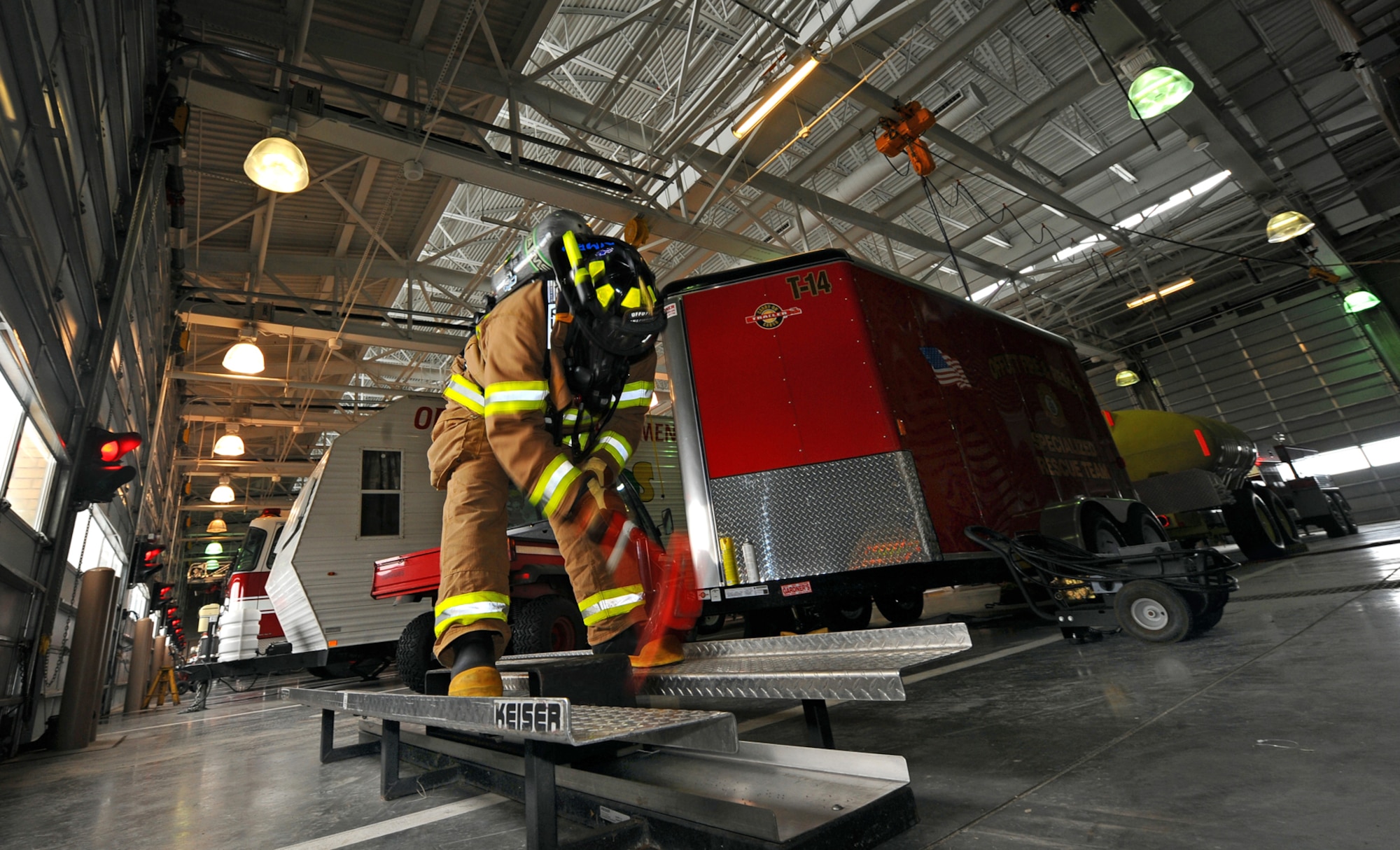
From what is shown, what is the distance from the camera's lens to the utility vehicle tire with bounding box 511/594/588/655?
4.91 m

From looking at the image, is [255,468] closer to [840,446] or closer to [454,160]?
[454,160]

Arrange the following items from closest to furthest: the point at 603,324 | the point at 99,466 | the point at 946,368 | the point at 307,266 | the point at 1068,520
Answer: the point at 603,324
the point at 1068,520
the point at 946,368
the point at 99,466
the point at 307,266

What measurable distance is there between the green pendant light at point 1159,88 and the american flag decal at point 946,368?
18.8 ft

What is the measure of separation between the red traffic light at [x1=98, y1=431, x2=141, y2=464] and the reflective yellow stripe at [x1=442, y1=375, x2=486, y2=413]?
434 cm

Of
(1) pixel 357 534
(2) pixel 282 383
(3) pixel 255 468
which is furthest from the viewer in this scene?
(3) pixel 255 468

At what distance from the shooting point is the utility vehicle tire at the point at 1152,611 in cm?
326

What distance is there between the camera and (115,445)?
5.34 m

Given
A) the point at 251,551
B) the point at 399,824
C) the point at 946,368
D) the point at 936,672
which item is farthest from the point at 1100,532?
the point at 251,551

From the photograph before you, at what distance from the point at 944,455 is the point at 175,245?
1269 centimetres

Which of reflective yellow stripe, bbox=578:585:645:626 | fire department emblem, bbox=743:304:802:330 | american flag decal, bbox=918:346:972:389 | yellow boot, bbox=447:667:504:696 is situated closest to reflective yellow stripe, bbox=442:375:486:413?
reflective yellow stripe, bbox=578:585:645:626

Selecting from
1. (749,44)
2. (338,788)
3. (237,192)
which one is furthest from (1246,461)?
(237,192)

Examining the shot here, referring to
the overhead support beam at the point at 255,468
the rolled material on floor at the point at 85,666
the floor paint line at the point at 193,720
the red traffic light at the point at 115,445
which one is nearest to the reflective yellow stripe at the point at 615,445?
the red traffic light at the point at 115,445

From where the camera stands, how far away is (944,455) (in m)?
4.42

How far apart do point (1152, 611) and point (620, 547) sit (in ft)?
9.74
